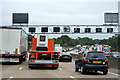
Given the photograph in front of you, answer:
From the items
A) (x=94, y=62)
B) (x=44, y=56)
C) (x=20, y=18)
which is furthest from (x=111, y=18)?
(x=94, y=62)

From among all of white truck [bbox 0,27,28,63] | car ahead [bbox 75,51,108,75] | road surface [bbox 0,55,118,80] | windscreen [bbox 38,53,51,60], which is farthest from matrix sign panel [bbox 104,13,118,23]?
car ahead [bbox 75,51,108,75]

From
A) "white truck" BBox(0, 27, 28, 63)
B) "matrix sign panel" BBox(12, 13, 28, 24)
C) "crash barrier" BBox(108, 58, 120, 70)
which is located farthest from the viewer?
"matrix sign panel" BBox(12, 13, 28, 24)

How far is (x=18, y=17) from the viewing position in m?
50.8

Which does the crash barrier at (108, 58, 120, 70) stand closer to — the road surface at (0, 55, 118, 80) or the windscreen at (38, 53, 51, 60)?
the road surface at (0, 55, 118, 80)

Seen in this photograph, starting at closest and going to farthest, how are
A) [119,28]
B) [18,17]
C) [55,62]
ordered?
[55,62]
[18,17]
[119,28]

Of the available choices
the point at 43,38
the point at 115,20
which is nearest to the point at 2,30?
the point at 43,38

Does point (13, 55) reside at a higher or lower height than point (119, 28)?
lower

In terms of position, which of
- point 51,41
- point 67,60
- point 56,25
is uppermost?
point 56,25

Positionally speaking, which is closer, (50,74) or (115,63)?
(50,74)

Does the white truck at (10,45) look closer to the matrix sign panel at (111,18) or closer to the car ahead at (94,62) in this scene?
the car ahead at (94,62)

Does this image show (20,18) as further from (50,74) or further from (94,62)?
(94,62)

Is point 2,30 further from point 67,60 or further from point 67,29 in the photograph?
point 67,29

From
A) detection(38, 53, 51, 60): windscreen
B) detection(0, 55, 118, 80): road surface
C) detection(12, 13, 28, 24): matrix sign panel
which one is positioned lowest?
detection(0, 55, 118, 80): road surface

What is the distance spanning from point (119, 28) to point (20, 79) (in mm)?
43570
